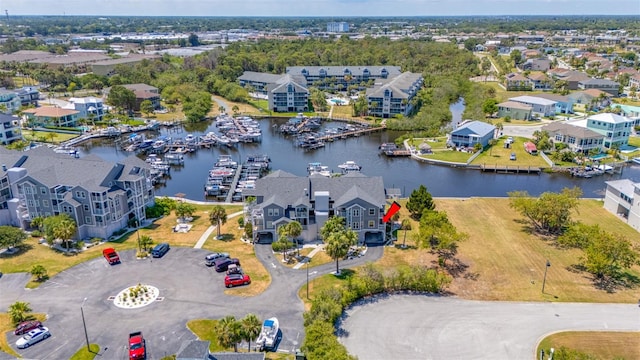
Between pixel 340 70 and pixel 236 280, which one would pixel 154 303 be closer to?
pixel 236 280

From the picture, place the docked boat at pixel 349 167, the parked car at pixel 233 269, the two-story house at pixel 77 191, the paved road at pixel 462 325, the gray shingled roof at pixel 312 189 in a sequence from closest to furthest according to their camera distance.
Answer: the paved road at pixel 462 325 → the parked car at pixel 233 269 → the gray shingled roof at pixel 312 189 → the two-story house at pixel 77 191 → the docked boat at pixel 349 167

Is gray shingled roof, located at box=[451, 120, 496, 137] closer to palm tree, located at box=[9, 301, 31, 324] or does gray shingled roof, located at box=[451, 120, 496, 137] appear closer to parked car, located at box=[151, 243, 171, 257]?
parked car, located at box=[151, 243, 171, 257]

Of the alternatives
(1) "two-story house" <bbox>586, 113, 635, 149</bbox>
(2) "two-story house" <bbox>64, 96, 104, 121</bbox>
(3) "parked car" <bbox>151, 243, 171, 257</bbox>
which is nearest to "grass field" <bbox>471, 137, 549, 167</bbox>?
(1) "two-story house" <bbox>586, 113, 635, 149</bbox>

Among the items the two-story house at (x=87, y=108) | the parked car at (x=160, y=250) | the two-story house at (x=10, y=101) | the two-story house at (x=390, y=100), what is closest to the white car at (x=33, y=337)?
the parked car at (x=160, y=250)

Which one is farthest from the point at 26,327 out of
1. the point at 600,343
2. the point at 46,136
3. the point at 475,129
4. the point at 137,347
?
the point at 475,129

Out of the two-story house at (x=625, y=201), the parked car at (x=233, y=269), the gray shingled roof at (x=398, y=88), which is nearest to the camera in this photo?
the parked car at (x=233, y=269)

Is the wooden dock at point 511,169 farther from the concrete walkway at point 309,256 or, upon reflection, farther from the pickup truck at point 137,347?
the pickup truck at point 137,347
